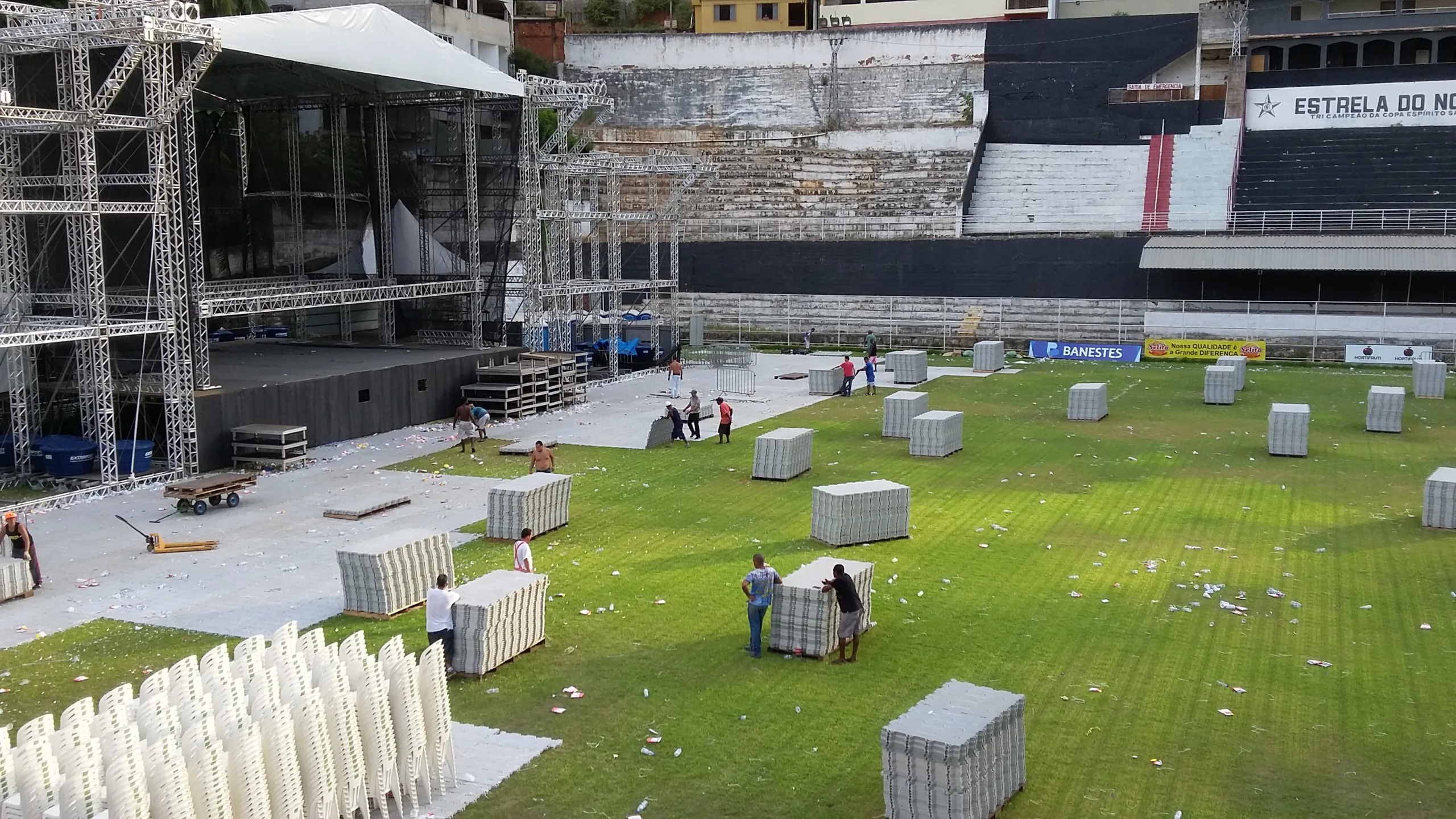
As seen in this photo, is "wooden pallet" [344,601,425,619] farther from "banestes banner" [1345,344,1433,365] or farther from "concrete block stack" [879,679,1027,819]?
"banestes banner" [1345,344,1433,365]

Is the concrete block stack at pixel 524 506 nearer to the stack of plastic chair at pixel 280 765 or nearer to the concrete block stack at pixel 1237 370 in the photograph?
the stack of plastic chair at pixel 280 765

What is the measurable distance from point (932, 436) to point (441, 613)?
650 inches

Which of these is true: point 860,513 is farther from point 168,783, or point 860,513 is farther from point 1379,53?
point 1379,53

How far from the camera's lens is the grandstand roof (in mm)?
49906

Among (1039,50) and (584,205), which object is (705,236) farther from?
(1039,50)

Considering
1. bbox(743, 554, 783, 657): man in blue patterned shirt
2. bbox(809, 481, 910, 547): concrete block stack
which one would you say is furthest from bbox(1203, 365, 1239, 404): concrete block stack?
bbox(743, 554, 783, 657): man in blue patterned shirt

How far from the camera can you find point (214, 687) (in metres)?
11.4

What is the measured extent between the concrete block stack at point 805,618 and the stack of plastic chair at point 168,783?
783 cm

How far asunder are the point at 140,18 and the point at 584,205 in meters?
38.2

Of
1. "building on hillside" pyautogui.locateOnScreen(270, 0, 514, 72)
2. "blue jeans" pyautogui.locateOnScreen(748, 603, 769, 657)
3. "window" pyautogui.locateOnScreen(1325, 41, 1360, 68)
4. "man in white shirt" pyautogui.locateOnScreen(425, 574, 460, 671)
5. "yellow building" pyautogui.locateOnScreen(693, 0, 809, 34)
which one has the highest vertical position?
"yellow building" pyautogui.locateOnScreen(693, 0, 809, 34)

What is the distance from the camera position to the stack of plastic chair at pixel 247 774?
33.2ft

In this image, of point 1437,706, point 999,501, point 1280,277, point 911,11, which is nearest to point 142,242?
point 999,501

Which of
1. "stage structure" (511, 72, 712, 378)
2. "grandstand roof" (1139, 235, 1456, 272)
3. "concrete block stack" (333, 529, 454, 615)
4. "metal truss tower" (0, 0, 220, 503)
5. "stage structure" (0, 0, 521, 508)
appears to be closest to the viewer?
"concrete block stack" (333, 529, 454, 615)

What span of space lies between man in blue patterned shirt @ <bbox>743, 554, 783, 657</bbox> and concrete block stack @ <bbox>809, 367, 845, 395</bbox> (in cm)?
2518
